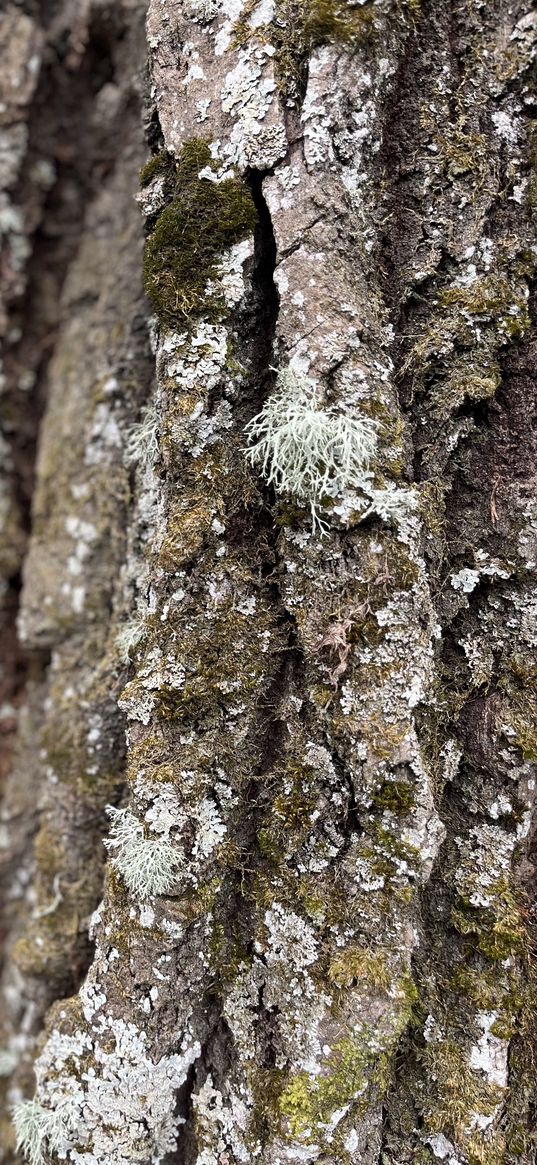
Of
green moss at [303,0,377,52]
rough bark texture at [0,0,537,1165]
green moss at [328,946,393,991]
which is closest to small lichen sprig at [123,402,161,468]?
rough bark texture at [0,0,537,1165]

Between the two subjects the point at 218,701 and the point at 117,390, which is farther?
the point at 117,390

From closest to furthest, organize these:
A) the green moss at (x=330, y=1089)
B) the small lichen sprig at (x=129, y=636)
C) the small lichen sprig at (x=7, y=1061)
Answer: the green moss at (x=330, y=1089)
the small lichen sprig at (x=129, y=636)
the small lichen sprig at (x=7, y=1061)

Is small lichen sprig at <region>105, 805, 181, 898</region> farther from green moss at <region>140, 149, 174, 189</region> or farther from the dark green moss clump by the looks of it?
green moss at <region>140, 149, 174, 189</region>

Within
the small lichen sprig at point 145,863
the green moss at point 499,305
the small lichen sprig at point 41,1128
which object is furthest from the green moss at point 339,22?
the small lichen sprig at point 41,1128

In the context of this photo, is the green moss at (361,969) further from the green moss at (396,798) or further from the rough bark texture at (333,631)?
the green moss at (396,798)

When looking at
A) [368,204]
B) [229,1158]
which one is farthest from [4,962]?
[368,204]

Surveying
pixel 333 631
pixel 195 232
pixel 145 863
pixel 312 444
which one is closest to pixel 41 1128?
pixel 145 863

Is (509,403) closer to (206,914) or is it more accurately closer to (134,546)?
(134,546)
